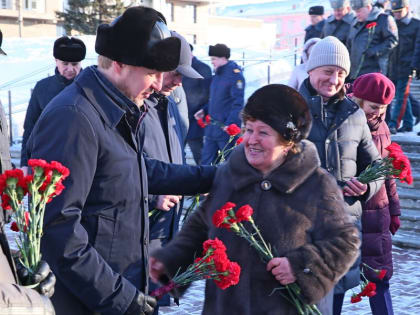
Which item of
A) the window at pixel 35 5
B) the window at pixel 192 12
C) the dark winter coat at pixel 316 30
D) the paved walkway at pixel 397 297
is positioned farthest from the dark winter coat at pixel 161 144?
the window at pixel 192 12

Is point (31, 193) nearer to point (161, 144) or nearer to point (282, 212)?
point (282, 212)

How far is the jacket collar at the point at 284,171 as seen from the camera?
3192 mm

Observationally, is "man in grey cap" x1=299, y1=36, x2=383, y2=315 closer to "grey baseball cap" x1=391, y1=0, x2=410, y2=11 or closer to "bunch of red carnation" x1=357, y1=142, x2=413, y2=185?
"bunch of red carnation" x1=357, y1=142, x2=413, y2=185

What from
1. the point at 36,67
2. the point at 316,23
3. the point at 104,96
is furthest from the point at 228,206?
the point at 36,67

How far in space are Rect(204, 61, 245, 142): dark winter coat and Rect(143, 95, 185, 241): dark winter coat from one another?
4.77 m

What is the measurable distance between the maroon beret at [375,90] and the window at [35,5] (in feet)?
161

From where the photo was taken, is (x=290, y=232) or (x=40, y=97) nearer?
(x=290, y=232)

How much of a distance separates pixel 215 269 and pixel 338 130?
71.3 inches

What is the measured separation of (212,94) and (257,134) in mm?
6312

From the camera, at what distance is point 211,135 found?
945 cm

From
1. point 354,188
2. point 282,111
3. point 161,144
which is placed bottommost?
point 354,188

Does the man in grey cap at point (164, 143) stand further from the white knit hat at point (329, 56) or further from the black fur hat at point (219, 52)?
the black fur hat at point (219, 52)

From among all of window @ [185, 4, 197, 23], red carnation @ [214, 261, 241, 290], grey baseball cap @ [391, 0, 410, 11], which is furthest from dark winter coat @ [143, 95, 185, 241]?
window @ [185, 4, 197, 23]

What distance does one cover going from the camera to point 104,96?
2.85 m
